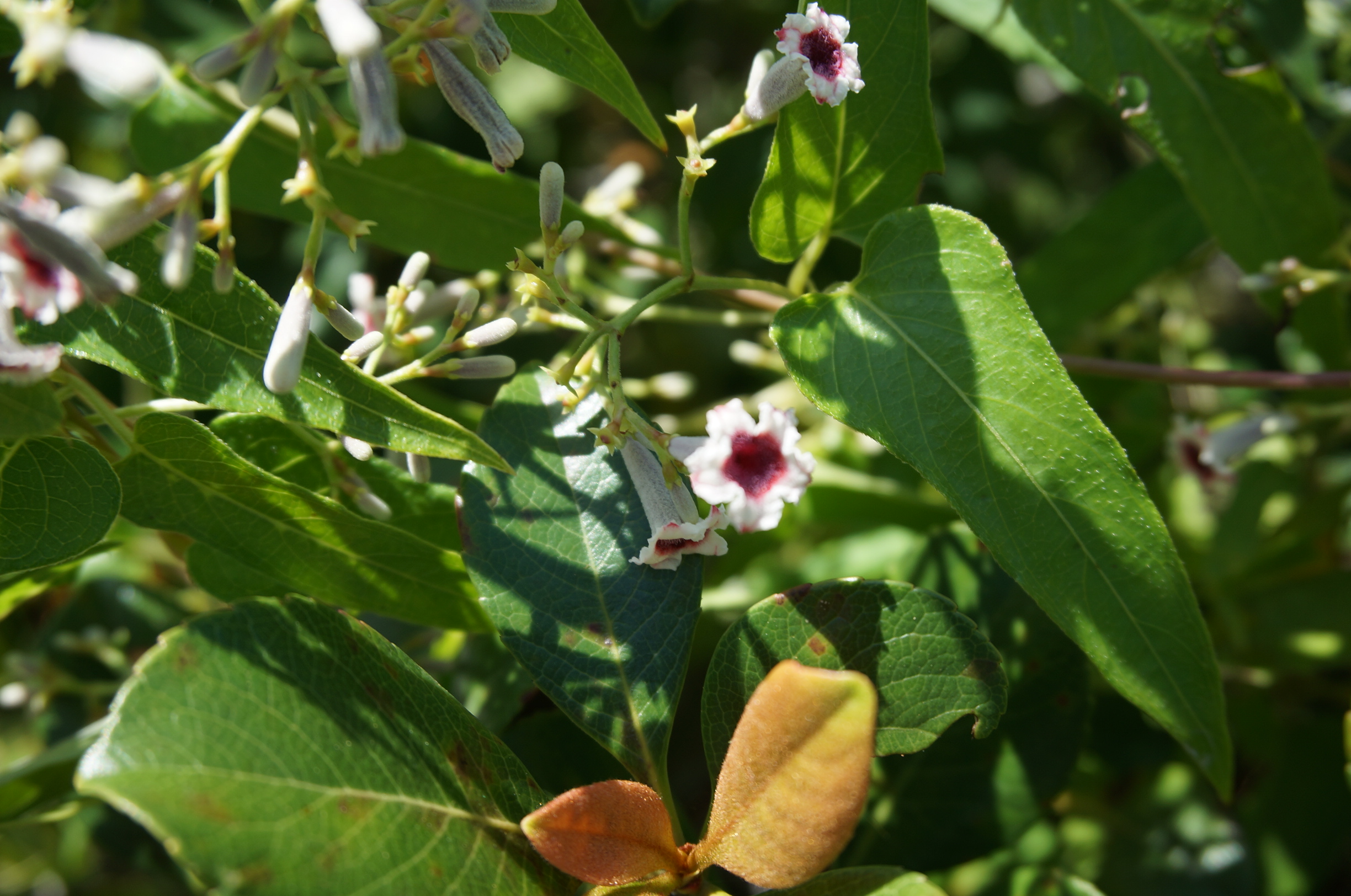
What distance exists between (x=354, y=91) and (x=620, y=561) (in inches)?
28.0

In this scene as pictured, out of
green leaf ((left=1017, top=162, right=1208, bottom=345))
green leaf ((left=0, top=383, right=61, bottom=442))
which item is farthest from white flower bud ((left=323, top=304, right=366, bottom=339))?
green leaf ((left=1017, top=162, right=1208, bottom=345))

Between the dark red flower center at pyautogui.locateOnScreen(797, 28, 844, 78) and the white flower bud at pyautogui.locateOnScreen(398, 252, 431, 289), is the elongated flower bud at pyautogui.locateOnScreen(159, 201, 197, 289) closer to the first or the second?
the white flower bud at pyautogui.locateOnScreen(398, 252, 431, 289)

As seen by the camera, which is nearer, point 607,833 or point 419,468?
point 607,833

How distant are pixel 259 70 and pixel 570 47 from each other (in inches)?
18.6

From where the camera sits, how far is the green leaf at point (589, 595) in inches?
54.4

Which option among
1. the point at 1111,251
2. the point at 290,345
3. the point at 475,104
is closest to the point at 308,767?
the point at 290,345

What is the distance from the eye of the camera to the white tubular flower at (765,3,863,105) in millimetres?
1308

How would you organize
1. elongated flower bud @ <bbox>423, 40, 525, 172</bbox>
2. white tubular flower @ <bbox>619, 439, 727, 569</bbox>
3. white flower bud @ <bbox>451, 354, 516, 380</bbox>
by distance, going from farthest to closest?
1. white flower bud @ <bbox>451, 354, 516, 380</bbox>
2. white tubular flower @ <bbox>619, 439, 727, 569</bbox>
3. elongated flower bud @ <bbox>423, 40, 525, 172</bbox>

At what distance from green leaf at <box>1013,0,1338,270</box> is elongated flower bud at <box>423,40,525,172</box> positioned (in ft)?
3.40

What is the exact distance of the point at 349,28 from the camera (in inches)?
39.9

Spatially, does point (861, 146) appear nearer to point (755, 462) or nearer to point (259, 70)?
point (755, 462)

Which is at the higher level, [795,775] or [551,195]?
[551,195]

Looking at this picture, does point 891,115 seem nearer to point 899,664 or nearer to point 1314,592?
point 899,664

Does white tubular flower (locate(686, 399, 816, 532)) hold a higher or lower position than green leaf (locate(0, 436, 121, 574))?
higher
